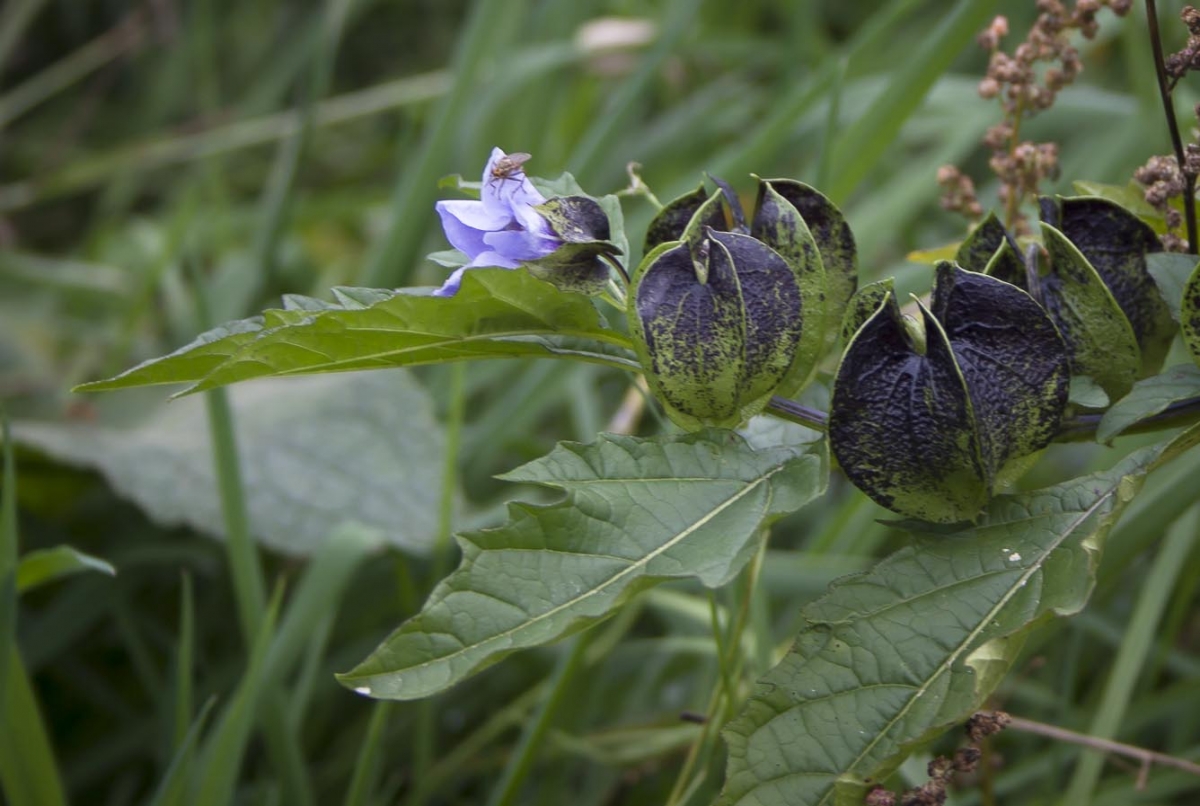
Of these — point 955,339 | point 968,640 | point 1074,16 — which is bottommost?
point 968,640

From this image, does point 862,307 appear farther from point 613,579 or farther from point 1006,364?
point 613,579

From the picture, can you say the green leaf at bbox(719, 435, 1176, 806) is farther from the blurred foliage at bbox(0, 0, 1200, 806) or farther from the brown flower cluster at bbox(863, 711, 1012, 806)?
the blurred foliage at bbox(0, 0, 1200, 806)

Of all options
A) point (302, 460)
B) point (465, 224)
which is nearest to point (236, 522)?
point (302, 460)

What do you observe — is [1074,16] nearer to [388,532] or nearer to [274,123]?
[388,532]

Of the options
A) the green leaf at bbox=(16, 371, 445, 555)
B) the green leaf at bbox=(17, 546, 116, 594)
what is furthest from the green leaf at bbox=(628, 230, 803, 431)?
the green leaf at bbox=(16, 371, 445, 555)

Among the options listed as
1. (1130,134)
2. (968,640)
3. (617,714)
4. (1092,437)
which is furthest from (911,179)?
(968,640)

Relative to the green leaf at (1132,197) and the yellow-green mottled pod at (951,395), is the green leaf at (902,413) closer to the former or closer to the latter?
the yellow-green mottled pod at (951,395)

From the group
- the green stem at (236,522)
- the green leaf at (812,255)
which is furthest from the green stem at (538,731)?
the green leaf at (812,255)
